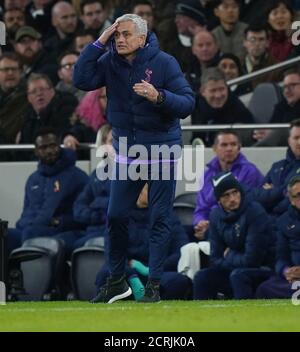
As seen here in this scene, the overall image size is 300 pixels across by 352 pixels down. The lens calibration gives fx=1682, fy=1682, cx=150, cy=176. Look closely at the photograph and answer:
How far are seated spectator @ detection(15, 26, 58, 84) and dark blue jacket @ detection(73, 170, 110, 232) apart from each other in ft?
13.7

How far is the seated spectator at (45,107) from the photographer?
1875 centimetres

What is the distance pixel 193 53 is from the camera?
19.6 meters

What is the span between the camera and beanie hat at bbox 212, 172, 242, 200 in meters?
15.7

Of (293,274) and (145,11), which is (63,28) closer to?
(145,11)

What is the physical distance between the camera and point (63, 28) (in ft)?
69.9

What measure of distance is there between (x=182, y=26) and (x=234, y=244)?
5452 mm

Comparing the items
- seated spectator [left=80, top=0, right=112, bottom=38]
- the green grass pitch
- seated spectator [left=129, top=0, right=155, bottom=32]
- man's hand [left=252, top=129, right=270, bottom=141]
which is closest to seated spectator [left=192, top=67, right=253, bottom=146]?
man's hand [left=252, top=129, right=270, bottom=141]

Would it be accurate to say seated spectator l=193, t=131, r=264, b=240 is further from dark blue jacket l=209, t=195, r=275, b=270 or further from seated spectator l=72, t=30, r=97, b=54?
seated spectator l=72, t=30, r=97, b=54

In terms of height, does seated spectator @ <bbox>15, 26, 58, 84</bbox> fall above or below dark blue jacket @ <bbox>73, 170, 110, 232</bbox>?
above

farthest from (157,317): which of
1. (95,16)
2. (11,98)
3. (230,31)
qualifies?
(95,16)

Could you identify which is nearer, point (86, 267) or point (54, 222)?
point (86, 267)

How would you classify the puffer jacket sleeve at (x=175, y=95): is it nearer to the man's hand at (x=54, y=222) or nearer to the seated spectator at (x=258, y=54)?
the man's hand at (x=54, y=222)
